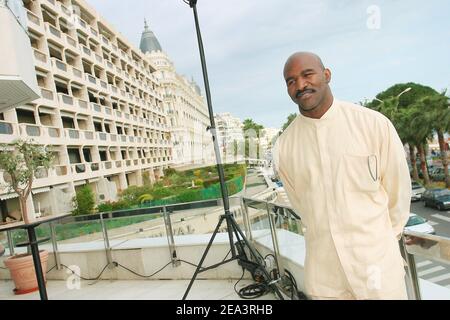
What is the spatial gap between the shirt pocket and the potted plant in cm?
326

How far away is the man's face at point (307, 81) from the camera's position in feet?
3.35

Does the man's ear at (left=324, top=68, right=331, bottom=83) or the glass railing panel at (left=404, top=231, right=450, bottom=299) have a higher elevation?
the man's ear at (left=324, top=68, right=331, bottom=83)

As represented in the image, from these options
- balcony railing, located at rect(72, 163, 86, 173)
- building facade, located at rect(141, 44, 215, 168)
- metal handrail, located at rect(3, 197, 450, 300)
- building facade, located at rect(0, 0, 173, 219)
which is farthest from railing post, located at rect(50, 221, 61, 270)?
building facade, located at rect(141, 44, 215, 168)

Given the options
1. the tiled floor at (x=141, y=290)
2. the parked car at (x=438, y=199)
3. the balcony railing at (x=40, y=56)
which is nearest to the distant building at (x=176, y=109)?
the balcony railing at (x=40, y=56)

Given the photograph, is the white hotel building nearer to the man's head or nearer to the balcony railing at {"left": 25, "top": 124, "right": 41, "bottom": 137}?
the balcony railing at {"left": 25, "top": 124, "right": 41, "bottom": 137}

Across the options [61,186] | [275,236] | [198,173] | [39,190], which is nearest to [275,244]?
[275,236]

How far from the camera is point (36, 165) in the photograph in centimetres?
409

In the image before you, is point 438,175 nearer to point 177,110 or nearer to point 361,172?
point 177,110

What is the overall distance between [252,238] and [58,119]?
16.3 m

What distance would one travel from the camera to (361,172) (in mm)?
995

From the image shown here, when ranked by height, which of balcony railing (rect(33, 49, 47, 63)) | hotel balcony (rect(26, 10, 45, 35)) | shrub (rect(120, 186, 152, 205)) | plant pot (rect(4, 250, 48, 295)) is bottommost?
shrub (rect(120, 186, 152, 205))

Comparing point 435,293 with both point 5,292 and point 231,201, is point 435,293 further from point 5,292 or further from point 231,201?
point 5,292

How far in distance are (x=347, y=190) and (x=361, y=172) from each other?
67 mm

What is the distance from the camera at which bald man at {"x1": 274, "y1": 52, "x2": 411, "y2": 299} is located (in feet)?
3.25
